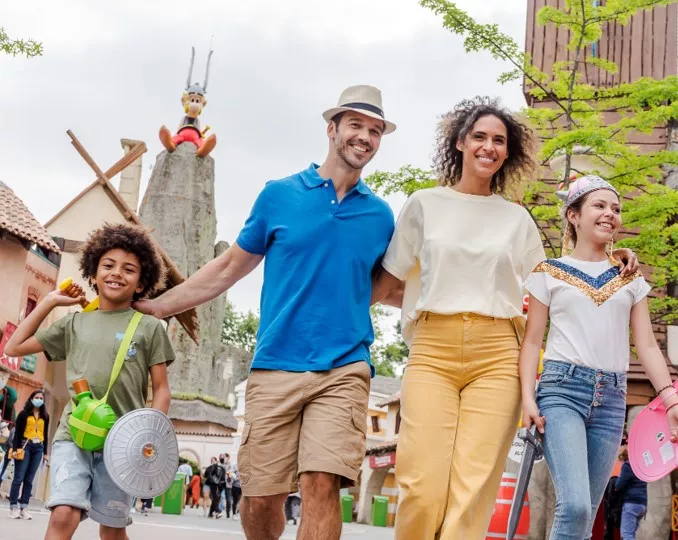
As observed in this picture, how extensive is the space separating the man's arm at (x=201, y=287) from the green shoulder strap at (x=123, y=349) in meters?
0.18

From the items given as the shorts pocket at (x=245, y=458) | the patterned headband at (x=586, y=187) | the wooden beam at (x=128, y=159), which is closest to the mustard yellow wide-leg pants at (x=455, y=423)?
the shorts pocket at (x=245, y=458)

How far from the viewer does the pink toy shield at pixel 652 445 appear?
534cm

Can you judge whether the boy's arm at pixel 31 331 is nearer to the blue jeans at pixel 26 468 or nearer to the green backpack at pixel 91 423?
the green backpack at pixel 91 423

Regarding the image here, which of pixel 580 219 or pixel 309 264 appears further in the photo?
pixel 580 219

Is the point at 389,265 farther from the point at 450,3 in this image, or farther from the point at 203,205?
the point at 203,205

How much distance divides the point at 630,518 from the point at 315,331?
901 cm

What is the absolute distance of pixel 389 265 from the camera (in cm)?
524

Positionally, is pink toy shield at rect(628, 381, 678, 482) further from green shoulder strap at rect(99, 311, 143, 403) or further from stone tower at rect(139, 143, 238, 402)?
stone tower at rect(139, 143, 238, 402)

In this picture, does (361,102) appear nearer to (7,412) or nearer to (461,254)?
(461,254)

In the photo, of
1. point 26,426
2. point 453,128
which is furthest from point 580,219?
point 26,426

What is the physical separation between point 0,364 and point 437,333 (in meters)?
20.5

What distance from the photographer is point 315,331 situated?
5.03m

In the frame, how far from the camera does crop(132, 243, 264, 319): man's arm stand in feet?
18.7

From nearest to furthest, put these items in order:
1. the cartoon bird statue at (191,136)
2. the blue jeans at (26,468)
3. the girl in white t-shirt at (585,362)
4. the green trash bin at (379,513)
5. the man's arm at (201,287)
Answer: the girl in white t-shirt at (585,362) → the man's arm at (201,287) → the blue jeans at (26,468) → the green trash bin at (379,513) → the cartoon bird statue at (191,136)
